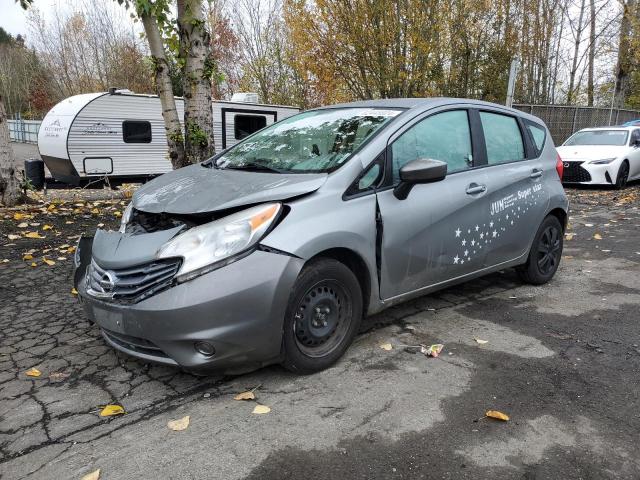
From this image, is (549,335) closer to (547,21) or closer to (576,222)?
(576,222)

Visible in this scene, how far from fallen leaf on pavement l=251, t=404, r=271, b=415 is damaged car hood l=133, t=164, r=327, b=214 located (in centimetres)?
109

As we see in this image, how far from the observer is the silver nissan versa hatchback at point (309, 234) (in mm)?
2758

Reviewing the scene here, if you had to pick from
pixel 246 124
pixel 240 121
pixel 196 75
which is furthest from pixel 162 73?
pixel 246 124

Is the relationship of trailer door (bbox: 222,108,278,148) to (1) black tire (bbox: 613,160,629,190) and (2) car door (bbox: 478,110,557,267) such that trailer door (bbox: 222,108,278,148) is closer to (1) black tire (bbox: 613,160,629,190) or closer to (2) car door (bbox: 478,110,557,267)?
(1) black tire (bbox: 613,160,629,190)

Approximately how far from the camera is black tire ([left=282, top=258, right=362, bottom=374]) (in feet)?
9.73

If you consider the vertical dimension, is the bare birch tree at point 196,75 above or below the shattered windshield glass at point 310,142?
above

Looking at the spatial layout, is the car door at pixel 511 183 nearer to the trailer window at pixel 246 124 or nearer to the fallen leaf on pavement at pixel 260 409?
the fallen leaf on pavement at pixel 260 409

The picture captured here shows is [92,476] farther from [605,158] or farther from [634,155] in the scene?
[634,155]

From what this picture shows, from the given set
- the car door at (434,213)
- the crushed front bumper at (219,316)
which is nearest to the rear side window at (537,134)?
the car door at (434,213)

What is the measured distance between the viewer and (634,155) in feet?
41.6

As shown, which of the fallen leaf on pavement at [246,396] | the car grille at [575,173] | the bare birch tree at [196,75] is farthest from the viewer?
the car grille at [575,173]

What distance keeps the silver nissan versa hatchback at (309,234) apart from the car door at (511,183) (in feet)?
0.06

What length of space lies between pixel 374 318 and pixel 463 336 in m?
0.69

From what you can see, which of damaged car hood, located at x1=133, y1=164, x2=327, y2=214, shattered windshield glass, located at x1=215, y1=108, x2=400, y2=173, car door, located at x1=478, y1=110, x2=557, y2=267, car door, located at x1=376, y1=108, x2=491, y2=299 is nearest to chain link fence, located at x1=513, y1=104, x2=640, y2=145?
car door, located at x1=478, y1=110, x2=557, y2=267
